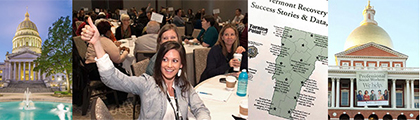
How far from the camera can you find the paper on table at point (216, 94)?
6.86ft

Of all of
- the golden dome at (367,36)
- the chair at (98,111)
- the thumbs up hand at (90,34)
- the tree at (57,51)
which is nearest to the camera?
the chair at (98,111)

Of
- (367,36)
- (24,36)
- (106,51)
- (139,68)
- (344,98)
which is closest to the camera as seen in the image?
(24,36)

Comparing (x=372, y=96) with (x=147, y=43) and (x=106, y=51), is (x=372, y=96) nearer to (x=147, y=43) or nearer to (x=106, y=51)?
(x=147, y=43)

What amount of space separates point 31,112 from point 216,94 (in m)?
1.33

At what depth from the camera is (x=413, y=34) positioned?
3264 mm

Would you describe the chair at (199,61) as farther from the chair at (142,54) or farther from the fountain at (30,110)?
the fountain at (30,110)

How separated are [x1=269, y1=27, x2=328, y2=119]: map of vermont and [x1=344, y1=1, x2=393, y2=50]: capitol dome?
7.34 ft

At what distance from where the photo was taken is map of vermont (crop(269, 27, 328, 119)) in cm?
142

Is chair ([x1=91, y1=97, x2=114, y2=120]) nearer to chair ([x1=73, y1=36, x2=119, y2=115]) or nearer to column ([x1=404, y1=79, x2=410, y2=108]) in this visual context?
A: chair ([x1=73, y1=36, x2=119, y2=115])

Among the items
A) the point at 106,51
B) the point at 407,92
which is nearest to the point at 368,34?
the point at 407,92

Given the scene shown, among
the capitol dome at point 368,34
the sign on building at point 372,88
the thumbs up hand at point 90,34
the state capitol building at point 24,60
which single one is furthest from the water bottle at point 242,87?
the sign on building at point 372,88

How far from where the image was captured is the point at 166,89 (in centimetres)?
185

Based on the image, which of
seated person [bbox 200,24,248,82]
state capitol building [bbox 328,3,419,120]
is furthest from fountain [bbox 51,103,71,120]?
state capitol building [bbox 328,3,419,120]

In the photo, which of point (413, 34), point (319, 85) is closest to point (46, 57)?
point (319, 85)
